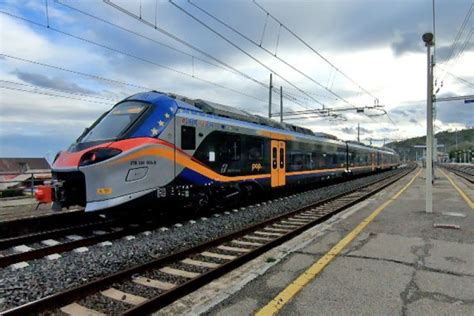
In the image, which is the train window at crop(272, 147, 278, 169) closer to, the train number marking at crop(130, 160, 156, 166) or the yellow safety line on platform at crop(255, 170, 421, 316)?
the train number marking at crop(130, 160, 156, 166)

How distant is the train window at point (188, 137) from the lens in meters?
10.0

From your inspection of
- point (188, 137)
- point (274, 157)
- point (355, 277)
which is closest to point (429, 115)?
point (274, 157)

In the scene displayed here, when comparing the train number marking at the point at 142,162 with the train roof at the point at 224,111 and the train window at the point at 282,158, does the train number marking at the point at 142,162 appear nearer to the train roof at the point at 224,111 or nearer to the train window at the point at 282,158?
the train roof at the point at 224,111

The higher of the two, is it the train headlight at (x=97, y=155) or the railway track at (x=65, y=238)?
the train headlight at (x=97, y=155)

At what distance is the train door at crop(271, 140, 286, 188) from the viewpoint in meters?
15.0

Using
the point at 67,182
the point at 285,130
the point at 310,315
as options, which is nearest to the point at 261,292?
the point at 310,315

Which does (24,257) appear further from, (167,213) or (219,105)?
(219,105)

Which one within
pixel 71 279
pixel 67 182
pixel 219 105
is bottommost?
pixel 71 279

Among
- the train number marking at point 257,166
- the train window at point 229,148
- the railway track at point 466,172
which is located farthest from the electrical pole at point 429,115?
the railway track at point 466,172

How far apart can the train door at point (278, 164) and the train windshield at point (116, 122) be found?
6482mm

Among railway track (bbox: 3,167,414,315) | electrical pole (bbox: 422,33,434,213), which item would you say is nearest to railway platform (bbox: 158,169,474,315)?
railway track (bbox: 3,167,414,315)

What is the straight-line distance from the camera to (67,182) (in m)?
8.81

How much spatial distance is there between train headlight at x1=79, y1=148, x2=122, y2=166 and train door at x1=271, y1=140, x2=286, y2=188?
296 inches

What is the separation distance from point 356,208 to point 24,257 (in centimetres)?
912
